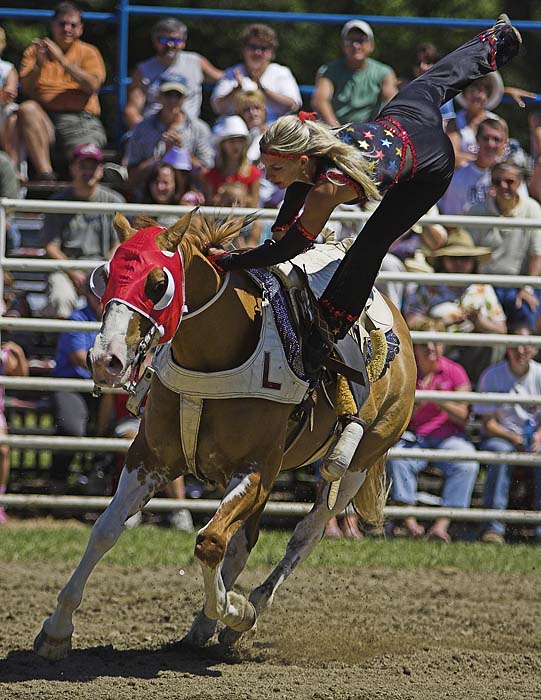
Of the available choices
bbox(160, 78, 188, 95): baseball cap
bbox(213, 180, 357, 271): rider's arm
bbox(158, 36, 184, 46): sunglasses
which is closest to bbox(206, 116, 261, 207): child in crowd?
bbox(160, 78, 188, 95): baseball cap

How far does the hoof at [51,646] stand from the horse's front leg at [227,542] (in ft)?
2.01

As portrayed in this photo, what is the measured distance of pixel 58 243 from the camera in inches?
319

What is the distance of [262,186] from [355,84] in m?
1.36

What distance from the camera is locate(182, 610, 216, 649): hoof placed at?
512 centimetres

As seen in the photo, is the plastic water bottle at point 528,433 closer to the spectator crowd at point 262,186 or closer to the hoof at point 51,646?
the spectator crowd at point 262,186

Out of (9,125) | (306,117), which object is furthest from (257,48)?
(306,117)

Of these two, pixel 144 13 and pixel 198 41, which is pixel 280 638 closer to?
pixel 144 13

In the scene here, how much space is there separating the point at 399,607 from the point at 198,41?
1372cm

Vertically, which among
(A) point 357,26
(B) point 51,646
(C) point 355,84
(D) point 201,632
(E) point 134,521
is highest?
(A) point 357,26

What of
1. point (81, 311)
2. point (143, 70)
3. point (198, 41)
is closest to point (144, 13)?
point (143, 70)

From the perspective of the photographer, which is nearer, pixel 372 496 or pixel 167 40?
pixel 372 496

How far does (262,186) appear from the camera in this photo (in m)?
8.77

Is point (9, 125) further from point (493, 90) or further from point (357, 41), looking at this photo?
point (493, 90)

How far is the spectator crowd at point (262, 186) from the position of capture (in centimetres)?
774
